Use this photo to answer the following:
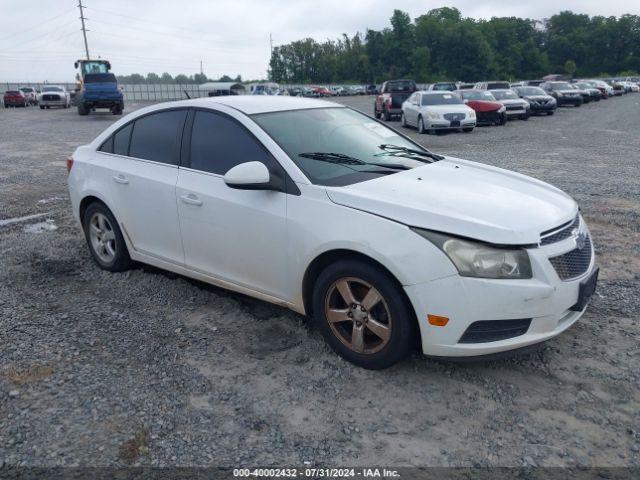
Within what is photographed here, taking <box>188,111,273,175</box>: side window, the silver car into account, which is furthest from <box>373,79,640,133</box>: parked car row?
the silver car

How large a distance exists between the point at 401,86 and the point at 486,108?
521 centimetres

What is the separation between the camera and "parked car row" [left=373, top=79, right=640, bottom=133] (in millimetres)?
19094

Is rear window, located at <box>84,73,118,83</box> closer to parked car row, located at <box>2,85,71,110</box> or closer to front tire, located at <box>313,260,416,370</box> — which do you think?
parked car row, located at <box>2,85,71,110</box>

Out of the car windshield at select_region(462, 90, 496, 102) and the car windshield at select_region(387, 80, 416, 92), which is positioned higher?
the car windshield at select_region(387, 80, 416, 92)

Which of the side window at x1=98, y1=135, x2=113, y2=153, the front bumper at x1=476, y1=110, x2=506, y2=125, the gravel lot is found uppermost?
the side window at x1=98, y1=135, x2=113, y2=153

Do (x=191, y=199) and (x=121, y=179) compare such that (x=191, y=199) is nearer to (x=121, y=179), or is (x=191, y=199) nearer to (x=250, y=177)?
(x=250, y=177)

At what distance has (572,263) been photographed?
340cm

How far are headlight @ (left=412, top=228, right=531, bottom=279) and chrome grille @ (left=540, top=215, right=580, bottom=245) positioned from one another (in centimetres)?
21

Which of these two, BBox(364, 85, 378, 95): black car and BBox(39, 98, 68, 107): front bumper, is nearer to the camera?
BBox(39, 98, 68, 107): front bumper

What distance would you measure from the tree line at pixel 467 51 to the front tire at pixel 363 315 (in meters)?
95.6

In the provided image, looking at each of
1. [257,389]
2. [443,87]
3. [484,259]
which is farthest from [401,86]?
[257,389]

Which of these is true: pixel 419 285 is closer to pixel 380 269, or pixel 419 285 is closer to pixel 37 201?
pixel 380 269

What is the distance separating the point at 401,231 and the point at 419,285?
0.32m

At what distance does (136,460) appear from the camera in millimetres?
2777
